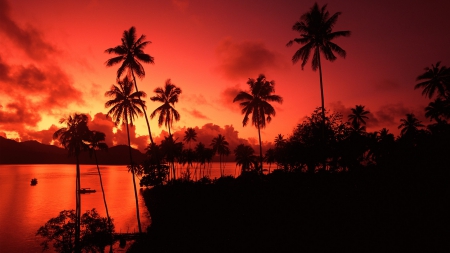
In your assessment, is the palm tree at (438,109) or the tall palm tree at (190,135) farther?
the tall palm tree at (190,135)

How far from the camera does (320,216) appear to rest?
17844 millimetres

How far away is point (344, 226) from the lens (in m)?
15.6

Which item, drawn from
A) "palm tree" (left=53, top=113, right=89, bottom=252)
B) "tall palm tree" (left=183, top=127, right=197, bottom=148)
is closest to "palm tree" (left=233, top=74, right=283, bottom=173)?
"palm tree" (left=53, top=113, right=89, bottom=252)

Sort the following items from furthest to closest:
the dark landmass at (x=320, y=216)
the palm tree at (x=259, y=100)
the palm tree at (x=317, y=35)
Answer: the palm tree at (x=259, y=100) < the palm tree at (x=317, y=35) < the dark landmass at (x=320, y=216)

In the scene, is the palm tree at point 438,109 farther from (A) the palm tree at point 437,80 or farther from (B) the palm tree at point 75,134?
(B) the palm tree at point 75,134

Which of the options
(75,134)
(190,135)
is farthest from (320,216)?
(190,135)

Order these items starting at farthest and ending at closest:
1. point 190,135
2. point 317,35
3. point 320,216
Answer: point 190,135 → point 317,35 → point 320,216

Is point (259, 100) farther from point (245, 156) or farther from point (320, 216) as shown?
point (245, 156)

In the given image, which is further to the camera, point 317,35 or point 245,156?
point 245,156

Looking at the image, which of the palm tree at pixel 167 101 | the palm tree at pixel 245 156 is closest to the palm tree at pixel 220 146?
the palm tree at pixel 245 156

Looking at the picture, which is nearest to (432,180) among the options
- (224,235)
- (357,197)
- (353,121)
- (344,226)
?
(357,197)

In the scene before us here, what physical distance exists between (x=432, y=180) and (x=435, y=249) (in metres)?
7.94

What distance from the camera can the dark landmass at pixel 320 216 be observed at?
1359 cm

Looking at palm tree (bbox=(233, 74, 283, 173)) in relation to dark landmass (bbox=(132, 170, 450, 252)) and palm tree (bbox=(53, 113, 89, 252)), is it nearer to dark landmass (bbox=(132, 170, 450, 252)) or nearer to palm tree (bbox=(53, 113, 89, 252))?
dark landmass (bbox=(132, 170, 450, 252))
